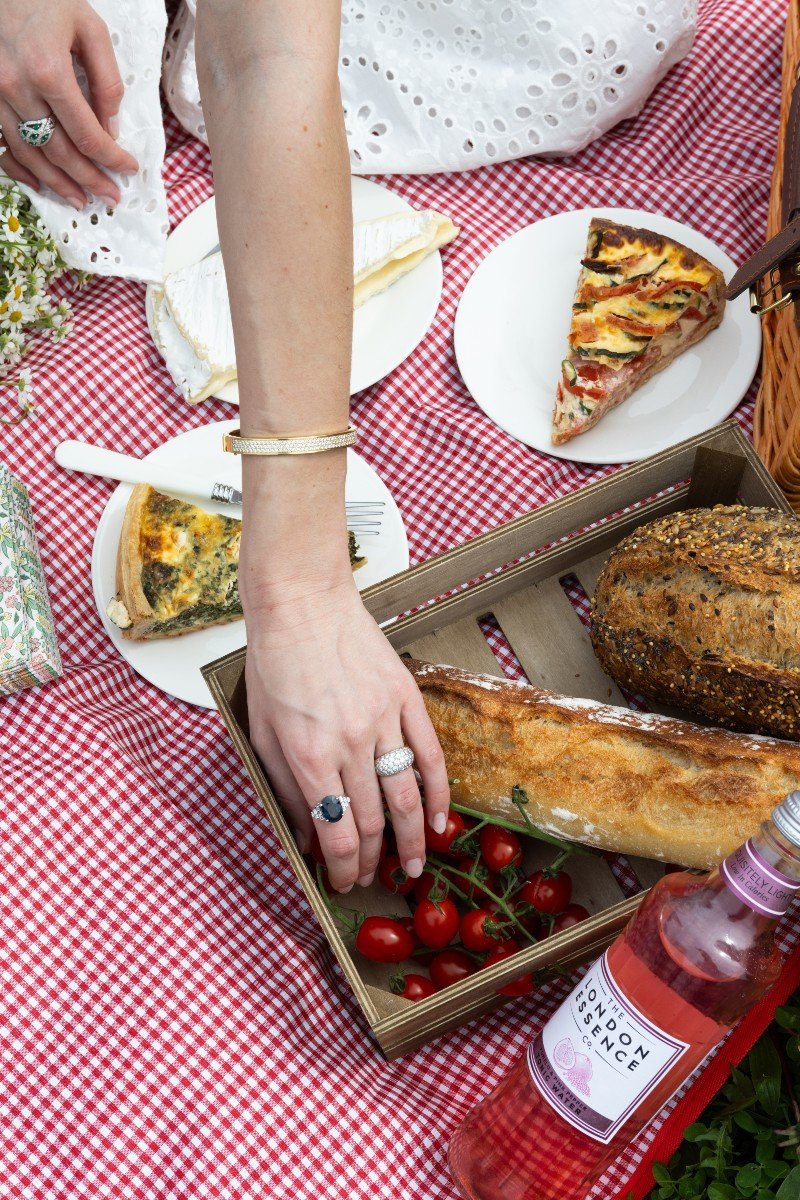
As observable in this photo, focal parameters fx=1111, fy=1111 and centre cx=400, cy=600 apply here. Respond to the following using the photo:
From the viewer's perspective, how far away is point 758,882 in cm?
109

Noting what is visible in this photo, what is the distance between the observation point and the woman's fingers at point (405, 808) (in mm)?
1458

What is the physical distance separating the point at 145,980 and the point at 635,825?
0.75m

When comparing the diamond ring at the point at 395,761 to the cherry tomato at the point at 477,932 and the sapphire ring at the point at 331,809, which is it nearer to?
the sapphire ring at the point at 331,809

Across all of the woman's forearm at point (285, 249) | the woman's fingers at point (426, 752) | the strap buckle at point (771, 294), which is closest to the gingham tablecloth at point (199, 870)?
the strap buckle at point (771, 294)

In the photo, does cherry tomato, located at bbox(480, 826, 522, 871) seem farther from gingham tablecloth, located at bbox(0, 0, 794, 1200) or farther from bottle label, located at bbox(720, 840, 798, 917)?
bottle label, located at bbox(720, 840, 798, 917)

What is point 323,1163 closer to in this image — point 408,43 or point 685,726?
point 685,726

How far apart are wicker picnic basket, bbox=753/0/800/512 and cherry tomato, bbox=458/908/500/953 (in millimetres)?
829

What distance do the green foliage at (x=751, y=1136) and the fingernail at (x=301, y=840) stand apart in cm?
61

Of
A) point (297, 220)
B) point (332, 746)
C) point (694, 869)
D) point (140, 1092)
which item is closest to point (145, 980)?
point (140, 1092)

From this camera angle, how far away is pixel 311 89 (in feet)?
4.66

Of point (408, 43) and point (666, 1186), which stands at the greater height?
point (408, 43)

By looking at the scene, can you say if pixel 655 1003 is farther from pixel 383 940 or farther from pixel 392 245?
pixel 392 245

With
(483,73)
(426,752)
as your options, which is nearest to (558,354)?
(483,73)

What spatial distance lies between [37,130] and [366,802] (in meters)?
1.36
